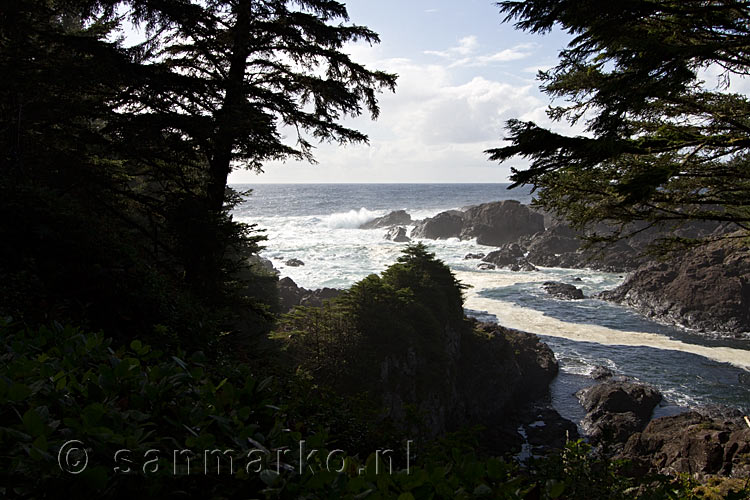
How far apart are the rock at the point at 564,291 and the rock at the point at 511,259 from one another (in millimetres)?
8025

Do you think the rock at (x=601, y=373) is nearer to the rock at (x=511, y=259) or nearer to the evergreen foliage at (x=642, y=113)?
the evergreen foliage at (x=642, y=113)

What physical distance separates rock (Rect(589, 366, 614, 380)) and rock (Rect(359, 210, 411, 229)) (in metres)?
59.5

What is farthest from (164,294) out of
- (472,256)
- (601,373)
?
(472,256)

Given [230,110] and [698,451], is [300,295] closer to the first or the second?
[230,110]

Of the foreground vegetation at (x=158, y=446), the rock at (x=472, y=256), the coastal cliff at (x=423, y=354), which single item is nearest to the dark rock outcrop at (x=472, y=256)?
the rock at (x=472, y=256)

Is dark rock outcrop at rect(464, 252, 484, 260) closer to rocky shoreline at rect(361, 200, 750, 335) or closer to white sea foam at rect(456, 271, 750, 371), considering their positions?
rocky shoreline at rect(361, 200, 750, 335)

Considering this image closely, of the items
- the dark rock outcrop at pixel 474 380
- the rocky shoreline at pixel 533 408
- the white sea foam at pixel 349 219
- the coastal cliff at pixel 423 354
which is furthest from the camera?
the white sea foam at pixel 349 219

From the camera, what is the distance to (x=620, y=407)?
19.1 meters

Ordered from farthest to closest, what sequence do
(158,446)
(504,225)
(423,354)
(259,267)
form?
(504,225), (259,267), (423,354), (158,446)

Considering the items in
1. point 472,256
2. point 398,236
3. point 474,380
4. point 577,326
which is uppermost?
point 398,236

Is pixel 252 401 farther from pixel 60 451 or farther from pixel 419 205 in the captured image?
pixel 419 205

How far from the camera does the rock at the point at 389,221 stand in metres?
81.8

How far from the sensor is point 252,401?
7.89ft

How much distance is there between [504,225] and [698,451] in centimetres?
5378
